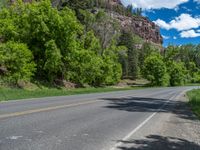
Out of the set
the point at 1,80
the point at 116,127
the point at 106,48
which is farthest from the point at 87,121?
the point at 106,48

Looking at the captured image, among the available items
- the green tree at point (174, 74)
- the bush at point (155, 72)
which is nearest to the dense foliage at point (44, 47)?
the bush at point (155, 72)

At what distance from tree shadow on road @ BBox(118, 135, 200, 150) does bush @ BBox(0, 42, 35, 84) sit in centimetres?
2544

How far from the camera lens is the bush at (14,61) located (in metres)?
32.9

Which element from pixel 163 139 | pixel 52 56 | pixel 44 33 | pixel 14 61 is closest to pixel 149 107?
pixel 163 139

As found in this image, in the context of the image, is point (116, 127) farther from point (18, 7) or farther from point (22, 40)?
point (18, 7)

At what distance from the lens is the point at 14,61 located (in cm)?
3338

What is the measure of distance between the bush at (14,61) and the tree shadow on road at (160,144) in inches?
1002

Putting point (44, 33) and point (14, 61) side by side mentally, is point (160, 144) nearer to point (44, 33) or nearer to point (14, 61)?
point (14, 61)

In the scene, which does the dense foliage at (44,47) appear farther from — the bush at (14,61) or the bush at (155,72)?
the bush at (155,72)

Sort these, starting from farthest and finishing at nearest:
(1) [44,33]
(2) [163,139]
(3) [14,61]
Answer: (1) [44,33] → (3) [14,61] → (2) [163,139]

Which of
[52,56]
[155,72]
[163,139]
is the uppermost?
[52,56]

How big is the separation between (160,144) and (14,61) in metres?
26.8

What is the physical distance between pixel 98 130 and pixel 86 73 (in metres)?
41.0

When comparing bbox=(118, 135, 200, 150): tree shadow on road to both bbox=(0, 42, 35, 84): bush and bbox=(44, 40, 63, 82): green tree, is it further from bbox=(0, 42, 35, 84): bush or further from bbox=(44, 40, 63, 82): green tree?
bbox=(44, 40, 63, 82): green tree
